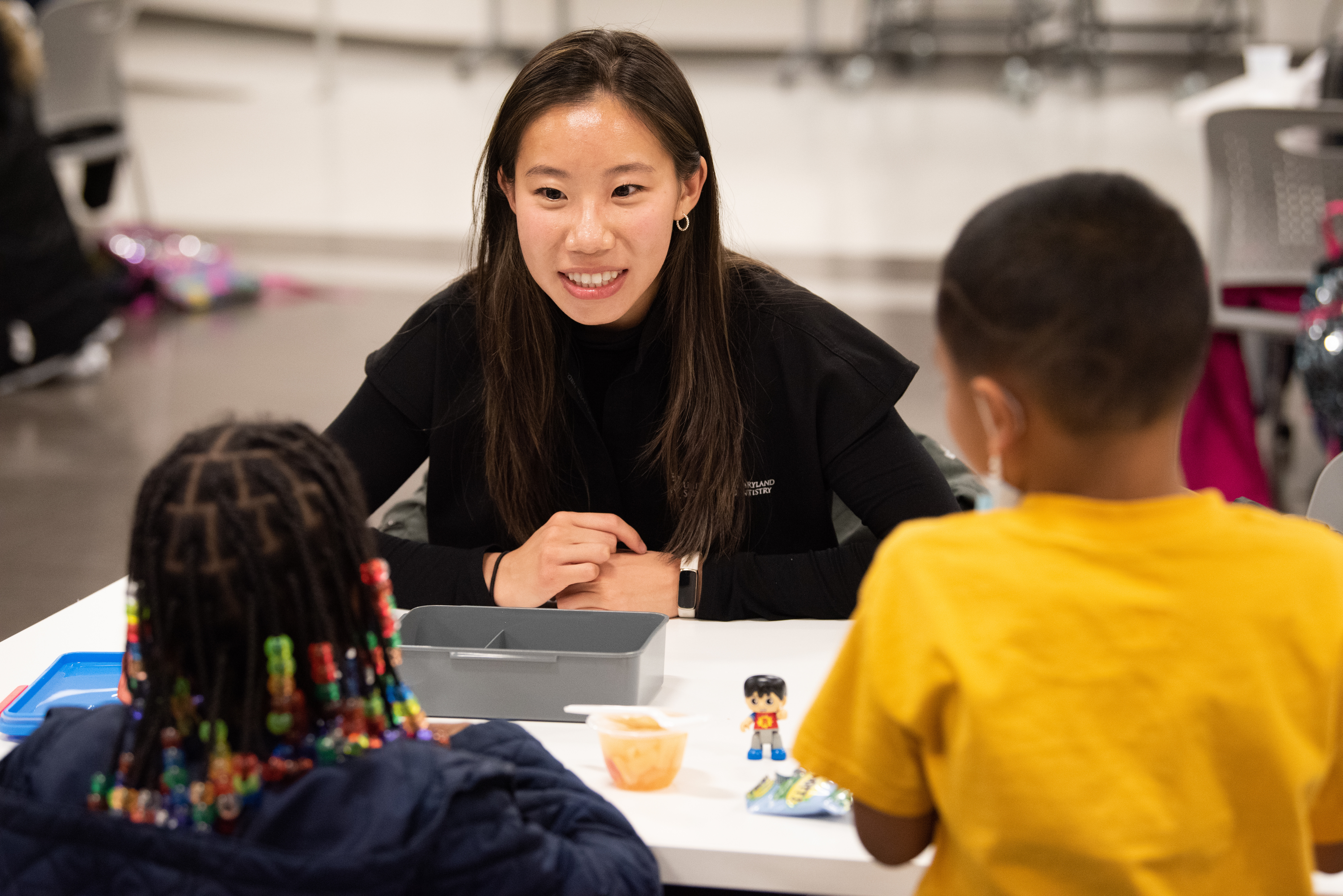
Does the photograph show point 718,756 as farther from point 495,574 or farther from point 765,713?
point 495,574

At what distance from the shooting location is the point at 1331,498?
138 centimetres

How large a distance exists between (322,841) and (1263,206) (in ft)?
9.55

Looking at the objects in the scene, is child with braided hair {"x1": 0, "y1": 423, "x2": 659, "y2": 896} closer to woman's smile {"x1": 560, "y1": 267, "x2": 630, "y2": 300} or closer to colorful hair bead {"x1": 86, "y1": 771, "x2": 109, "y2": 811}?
colorful hair bead {"x1": 86, "y1": 771, "x2": 109, "y2": 811}

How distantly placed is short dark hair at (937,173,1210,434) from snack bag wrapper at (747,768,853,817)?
0.38m

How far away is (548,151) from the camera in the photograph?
4.95 ft

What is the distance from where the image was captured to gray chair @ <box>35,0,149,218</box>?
4.83m

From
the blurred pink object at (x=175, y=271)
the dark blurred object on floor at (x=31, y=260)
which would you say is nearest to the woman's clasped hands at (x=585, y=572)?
the dark blurred object on floor at (x=31, y=260)

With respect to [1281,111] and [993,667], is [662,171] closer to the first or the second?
[993,667]

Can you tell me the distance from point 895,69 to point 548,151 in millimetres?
9439

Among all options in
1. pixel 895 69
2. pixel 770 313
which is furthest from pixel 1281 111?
pixel 895 69

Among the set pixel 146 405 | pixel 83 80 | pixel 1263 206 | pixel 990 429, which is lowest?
pixel 146 405

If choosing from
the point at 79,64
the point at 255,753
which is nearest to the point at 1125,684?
the point at 255,753

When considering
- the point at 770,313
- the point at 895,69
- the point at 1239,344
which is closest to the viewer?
the point at 770,313

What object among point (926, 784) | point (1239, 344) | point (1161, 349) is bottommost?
point (1239, 344)
